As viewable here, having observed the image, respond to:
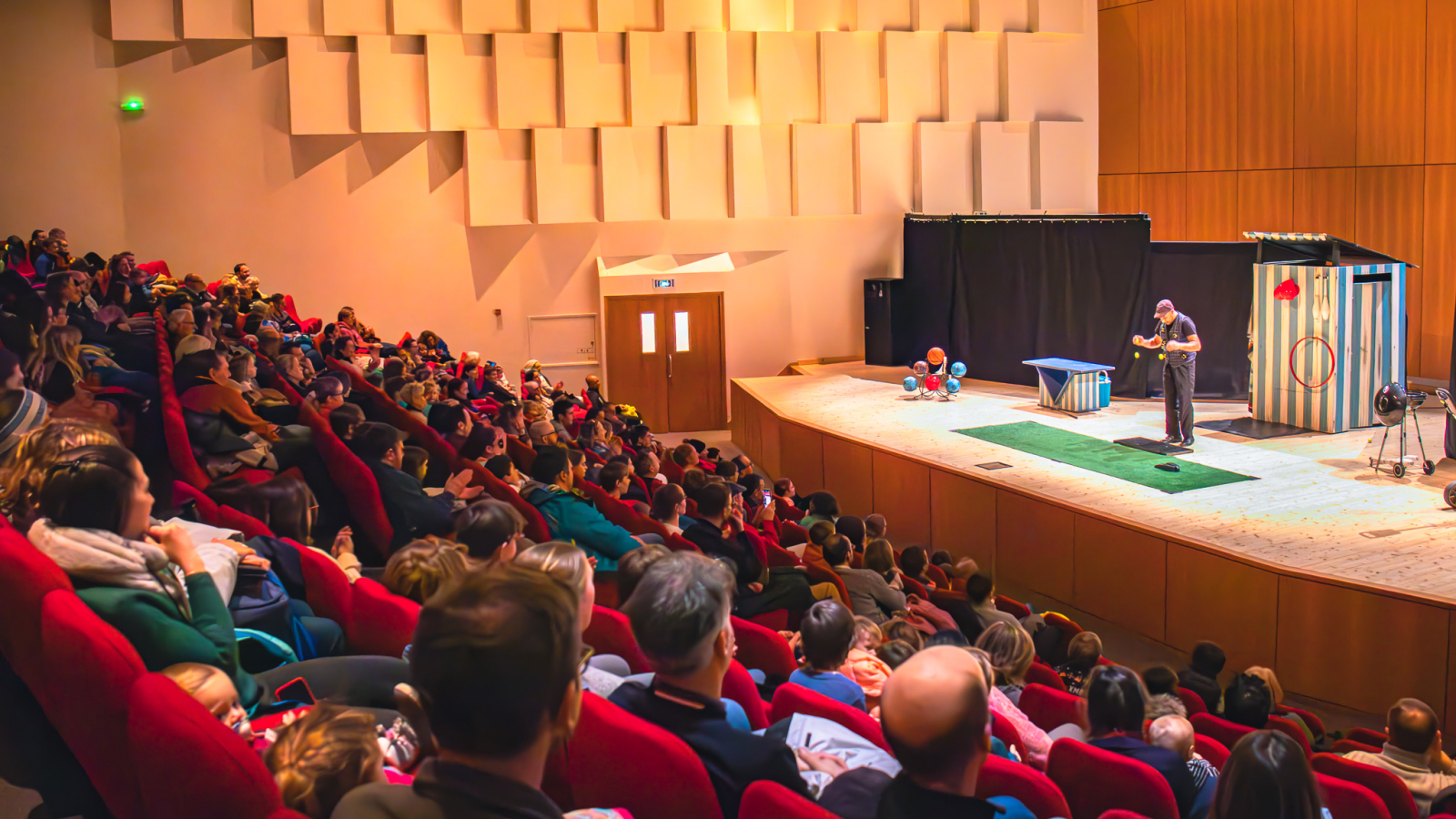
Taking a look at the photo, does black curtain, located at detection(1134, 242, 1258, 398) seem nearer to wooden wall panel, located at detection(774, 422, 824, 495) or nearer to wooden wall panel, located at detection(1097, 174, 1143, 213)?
wooden wall panel, located at detection(1097, 174, 1143, 213)

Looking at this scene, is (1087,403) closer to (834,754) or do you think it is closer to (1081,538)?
(1081,538)

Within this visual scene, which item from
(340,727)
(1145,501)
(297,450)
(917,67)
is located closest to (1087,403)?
(1145,501)

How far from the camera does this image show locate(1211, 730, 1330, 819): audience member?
1978 mm

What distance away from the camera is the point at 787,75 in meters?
12.2

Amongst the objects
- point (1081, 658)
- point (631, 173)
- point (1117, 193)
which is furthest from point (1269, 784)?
→ point (1117, 193)

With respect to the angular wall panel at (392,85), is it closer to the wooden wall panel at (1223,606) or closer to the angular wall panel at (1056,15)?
the angular wall panel at (1056,15)

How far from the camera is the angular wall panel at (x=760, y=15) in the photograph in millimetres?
12125

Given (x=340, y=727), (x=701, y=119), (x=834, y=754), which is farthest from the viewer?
(x=701, y=119)

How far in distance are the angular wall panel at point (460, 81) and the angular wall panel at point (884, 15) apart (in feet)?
13.4

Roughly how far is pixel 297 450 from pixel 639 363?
8422mm

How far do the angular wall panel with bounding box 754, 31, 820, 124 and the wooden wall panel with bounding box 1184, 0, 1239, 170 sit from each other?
4.25m

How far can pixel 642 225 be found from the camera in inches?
487

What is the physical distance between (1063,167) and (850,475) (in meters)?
5.84

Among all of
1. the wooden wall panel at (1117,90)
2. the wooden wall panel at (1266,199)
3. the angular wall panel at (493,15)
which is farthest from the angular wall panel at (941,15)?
the angular wall panel at (493,15)
